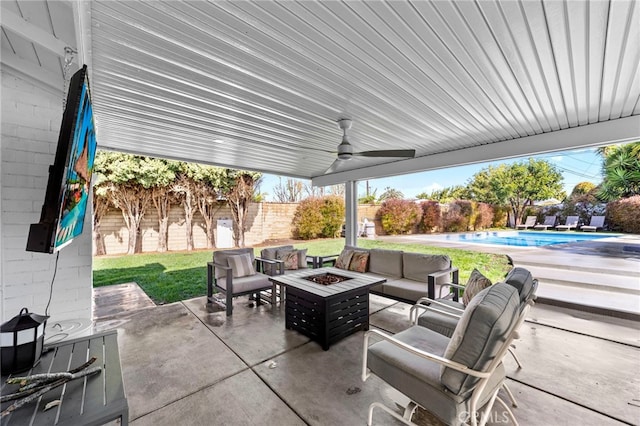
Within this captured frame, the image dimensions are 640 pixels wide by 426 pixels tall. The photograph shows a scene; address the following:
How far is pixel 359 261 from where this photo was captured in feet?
15.2

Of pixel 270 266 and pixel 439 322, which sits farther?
pixel 270 266

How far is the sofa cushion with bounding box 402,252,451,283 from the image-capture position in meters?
3.82

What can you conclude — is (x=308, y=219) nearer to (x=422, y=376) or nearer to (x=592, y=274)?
(x=592, y=274)

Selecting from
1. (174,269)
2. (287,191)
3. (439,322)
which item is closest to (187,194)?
(174,269)

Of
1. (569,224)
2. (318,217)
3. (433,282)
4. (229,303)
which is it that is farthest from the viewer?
(318,217)

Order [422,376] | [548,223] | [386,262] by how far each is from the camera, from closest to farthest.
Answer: [422,376], [386,262], [548,223]

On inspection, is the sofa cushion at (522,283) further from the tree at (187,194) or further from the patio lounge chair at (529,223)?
the tree at (187,194)

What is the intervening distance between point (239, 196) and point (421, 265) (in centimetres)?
706

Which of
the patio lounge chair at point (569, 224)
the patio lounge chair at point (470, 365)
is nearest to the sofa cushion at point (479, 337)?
the patio lounge chair at point (470, 365)

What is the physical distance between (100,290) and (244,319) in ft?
11.1

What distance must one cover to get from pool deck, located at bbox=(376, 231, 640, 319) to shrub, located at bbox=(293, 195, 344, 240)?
6673mm

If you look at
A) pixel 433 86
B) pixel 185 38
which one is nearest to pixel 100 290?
pixel 185 38

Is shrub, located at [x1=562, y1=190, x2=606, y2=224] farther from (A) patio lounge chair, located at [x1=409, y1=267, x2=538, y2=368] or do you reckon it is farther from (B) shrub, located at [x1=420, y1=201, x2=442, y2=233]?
(A) patio lounge chair, located at [x1=409, y1=267, x2=538, y2=368]

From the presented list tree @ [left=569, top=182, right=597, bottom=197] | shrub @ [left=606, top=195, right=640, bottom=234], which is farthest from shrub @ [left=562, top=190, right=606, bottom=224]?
shrub @ [left=606, top=195, right=640, bottom=234]
